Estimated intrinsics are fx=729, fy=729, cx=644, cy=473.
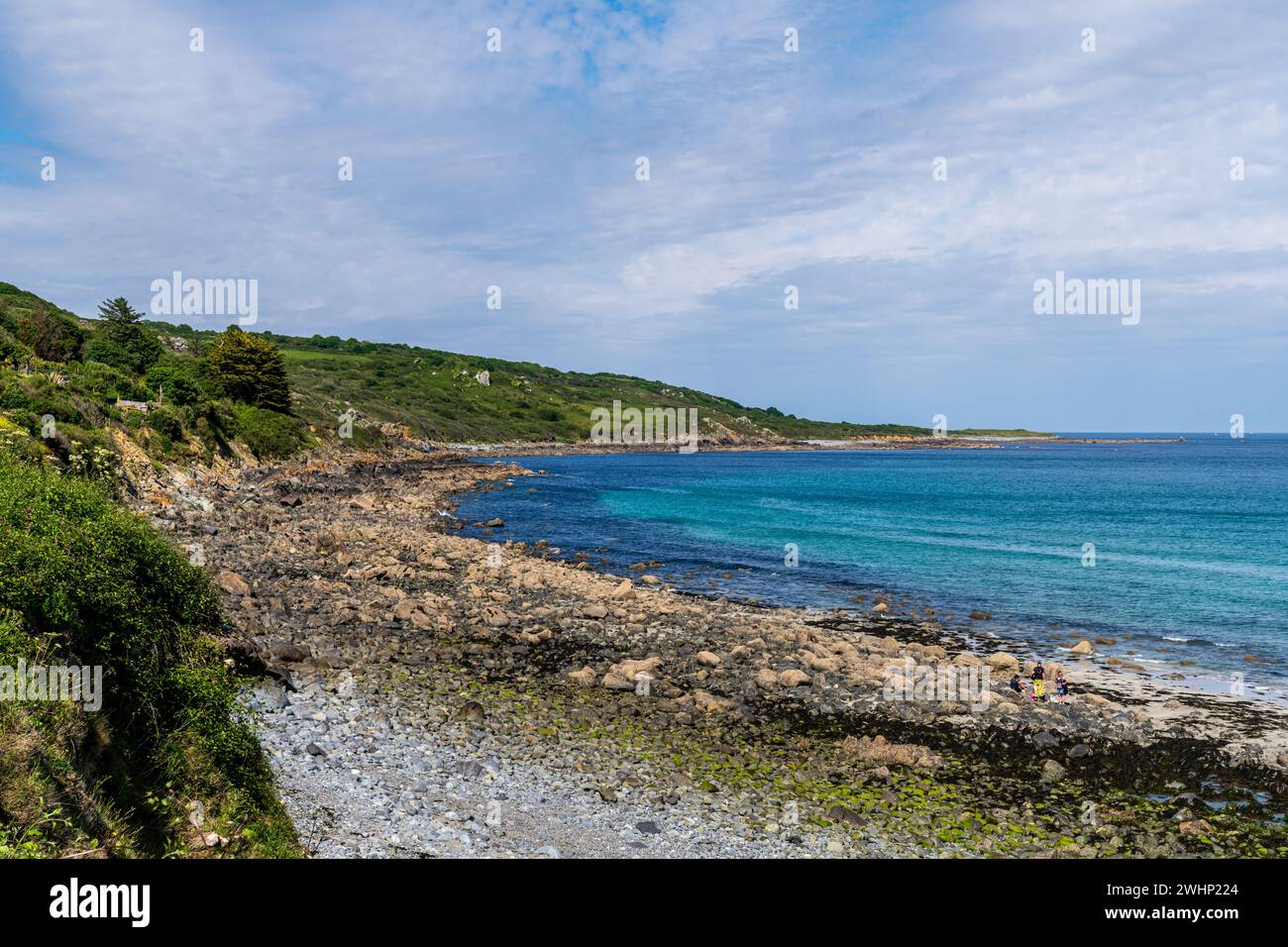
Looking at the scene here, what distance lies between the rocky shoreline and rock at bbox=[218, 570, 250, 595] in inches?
3.9

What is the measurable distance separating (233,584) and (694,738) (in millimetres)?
19683

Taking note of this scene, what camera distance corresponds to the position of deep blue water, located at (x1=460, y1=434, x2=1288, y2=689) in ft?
108

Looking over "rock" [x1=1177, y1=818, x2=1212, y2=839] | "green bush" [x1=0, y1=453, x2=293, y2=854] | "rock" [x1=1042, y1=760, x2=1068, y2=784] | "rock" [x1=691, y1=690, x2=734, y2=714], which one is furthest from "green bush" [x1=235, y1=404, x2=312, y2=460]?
"rock" [x1=1177, y1=818, x2=1212, y2=839]

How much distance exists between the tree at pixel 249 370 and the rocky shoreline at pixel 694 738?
179 feet

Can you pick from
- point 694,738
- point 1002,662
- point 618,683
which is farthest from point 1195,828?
point 618,683

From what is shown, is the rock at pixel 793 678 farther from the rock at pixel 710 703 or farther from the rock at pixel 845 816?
the rock at pixel 845 816

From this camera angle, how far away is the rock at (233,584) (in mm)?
27484

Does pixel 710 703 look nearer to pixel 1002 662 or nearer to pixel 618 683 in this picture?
pixel 618 683

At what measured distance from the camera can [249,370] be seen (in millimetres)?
79875

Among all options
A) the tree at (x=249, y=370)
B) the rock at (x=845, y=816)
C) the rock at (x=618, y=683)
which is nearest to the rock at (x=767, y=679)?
the rock at (x=618, y=683)

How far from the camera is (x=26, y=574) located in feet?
39.5

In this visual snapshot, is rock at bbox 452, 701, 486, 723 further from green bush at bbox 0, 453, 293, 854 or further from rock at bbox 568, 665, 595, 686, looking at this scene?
green bush at bbox 0, 453, 293, 854

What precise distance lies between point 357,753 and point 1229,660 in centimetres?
2950
